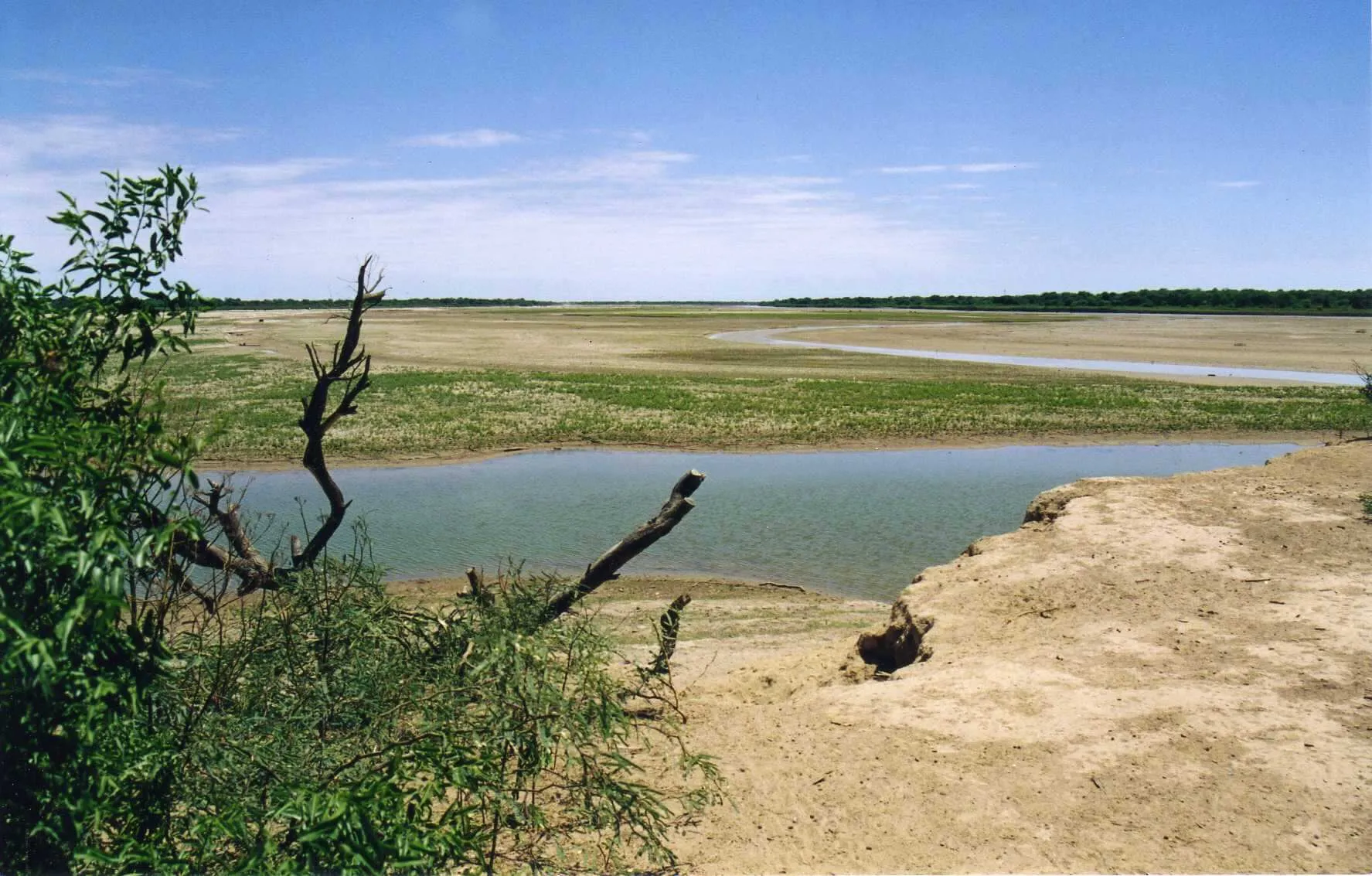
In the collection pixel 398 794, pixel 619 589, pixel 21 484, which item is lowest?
pixel 619 589

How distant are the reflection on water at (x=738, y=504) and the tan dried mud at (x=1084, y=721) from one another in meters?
4.31

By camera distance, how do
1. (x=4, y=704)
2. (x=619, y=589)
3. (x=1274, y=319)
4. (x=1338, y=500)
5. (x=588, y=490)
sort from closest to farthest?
1. (x=4, y=704)
2. (x=1338, y=500)
3. (x=619, y=589)
4. (x=588, y=490)
5. (x=1274, y=319)

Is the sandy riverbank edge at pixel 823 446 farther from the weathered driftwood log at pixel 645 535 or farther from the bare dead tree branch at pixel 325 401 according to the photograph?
the bare dead tree branch at pixel 325 401

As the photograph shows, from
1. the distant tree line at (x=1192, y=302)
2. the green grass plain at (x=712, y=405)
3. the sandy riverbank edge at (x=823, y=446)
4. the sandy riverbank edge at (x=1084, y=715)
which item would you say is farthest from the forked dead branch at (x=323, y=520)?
the distant tree line at (x=1192, y=302)

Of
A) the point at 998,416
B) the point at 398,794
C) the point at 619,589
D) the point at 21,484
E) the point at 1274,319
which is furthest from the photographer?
the point at 1274,319

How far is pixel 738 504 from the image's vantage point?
18.1 meters

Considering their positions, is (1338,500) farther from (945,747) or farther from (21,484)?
(21,484)

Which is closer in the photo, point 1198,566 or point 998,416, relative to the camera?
point 1198,566

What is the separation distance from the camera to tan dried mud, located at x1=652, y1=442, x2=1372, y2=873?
4.88m

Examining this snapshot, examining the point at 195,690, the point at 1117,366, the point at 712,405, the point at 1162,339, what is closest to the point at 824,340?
the point at 1162,339

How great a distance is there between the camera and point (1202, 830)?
15.9ft

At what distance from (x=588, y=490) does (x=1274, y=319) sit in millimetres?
80895

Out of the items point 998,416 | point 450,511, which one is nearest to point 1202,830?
point 450,511

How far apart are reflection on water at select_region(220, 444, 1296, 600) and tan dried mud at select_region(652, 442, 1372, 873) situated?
4311mm
